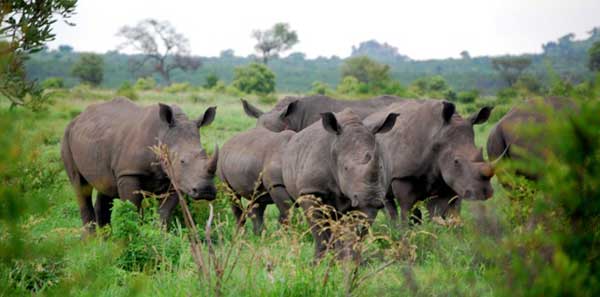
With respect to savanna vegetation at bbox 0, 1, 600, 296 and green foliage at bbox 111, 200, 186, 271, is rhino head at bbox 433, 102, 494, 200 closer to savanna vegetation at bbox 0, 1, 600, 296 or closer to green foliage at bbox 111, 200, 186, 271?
savanna vegetation at bbox 0, 1, 600, 296

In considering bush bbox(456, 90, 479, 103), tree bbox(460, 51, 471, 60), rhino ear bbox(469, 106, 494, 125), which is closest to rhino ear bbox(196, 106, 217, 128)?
rhino ear bbox(469, 106, 494, 125)

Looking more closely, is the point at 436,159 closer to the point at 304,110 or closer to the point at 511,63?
the point at 304,110

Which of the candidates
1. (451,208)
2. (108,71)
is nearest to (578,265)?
(451,208)

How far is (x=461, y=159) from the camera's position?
8.37m

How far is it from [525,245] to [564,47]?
124 m

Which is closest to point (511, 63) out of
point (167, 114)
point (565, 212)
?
point (167, 114)

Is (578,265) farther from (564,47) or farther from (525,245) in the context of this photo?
(564,47)

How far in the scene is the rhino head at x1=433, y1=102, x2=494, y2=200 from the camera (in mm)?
8281

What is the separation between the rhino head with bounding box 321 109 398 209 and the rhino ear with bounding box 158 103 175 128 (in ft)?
5.85

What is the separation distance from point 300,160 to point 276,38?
272 ft

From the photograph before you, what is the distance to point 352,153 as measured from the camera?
6906 mm

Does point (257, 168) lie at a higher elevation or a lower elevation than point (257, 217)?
higher

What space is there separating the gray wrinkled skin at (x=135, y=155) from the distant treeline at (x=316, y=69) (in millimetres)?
36188

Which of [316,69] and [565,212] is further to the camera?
[316,69]
